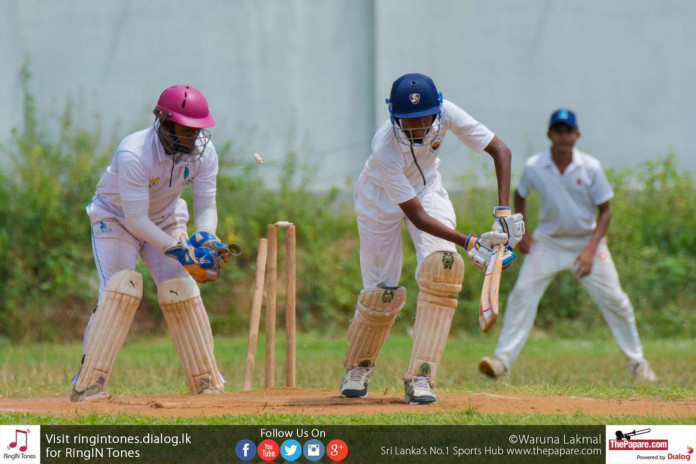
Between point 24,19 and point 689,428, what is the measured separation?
9515 mm

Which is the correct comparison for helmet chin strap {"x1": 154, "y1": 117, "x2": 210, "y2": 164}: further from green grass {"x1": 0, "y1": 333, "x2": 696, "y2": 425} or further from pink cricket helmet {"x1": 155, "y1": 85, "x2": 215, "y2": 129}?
green grass {"x1": 0, "y1": 333, "x2": 696, "y2": 425}

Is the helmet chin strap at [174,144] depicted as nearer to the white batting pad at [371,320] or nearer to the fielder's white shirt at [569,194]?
the white batting pad at [371,320]

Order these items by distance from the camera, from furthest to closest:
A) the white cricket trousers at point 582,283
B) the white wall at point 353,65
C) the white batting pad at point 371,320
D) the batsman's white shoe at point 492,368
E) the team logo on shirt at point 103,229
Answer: the white wall at point 353,65
the white cricket trousers at point 582,283
the batsman's white shoe at point 492,368
the team logo on shirt at point 103,229
the white batting pad at point 371,320

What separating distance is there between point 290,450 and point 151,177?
6.62ft

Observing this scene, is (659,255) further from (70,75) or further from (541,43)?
(70,75)

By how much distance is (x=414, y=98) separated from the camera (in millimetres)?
5230

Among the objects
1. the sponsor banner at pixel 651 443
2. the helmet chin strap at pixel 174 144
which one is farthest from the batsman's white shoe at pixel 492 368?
the sponsor banner at pixel 651 443

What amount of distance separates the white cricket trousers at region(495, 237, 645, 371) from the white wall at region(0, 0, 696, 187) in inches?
171

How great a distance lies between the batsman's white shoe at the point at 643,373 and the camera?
24.0 feet

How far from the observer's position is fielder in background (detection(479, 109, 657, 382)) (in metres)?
7.46

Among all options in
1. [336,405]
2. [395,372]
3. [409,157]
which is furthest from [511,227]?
[395,372]

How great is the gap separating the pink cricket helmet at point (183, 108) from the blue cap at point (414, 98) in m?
1.01

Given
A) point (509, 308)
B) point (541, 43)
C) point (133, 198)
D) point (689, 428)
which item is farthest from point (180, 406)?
point (541, 43)

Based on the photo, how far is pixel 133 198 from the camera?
580 centimetres
